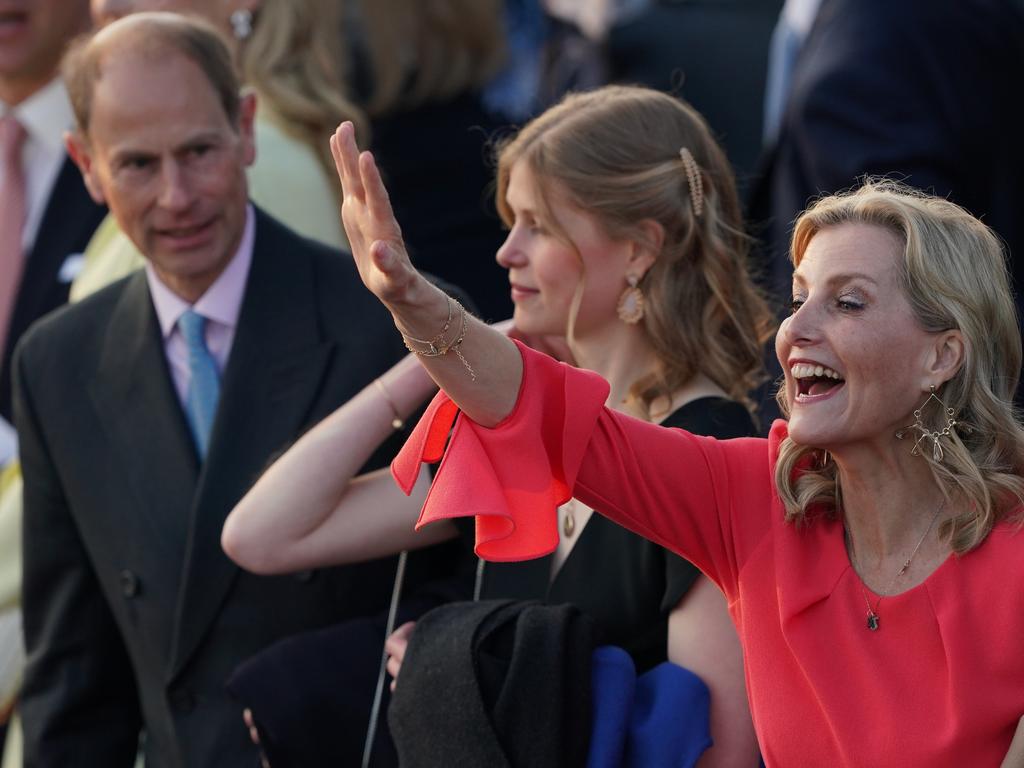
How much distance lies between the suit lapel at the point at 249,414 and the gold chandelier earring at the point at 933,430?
1357mm

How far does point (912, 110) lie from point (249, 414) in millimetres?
1820

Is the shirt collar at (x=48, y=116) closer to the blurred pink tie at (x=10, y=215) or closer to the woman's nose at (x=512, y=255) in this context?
the blurred pink tie at (x=10, y=215)

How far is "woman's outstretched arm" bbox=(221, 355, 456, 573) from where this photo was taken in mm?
3178

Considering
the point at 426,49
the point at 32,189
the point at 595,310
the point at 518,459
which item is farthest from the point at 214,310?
the point at 426,49

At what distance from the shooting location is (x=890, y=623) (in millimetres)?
2484

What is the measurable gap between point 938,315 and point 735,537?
46 centimetres

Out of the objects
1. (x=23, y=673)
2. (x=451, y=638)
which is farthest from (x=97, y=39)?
(x=451, y=638)

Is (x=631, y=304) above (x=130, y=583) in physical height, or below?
above

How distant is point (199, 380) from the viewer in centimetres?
355

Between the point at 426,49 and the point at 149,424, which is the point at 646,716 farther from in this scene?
the point at 426,49

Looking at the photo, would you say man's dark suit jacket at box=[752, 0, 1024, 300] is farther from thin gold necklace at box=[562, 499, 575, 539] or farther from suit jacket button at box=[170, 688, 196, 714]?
suit jacket button at box=[170, 688, 196, 714]

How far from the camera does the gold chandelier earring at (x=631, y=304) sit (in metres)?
3.16

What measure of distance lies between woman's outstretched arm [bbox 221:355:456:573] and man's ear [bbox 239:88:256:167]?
716 millimetres

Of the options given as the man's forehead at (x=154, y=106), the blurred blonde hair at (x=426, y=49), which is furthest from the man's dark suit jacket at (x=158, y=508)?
the blurred blonde hair at (x=426, y=49)
